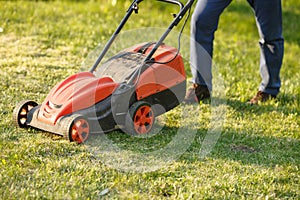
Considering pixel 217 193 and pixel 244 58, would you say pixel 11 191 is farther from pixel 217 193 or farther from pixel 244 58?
pixel 244 58

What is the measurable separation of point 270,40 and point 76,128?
1884 mm

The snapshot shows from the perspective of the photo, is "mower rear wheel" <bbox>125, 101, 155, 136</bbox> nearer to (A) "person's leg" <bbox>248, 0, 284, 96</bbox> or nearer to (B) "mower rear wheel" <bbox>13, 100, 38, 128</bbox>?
(B) "mower rear wheel" <bbox>13, 100, 38, 128</bbox>

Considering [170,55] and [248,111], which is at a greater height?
[170,55]

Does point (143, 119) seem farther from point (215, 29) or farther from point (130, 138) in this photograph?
point (215, 29)

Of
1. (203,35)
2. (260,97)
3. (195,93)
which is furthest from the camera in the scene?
(260,97)

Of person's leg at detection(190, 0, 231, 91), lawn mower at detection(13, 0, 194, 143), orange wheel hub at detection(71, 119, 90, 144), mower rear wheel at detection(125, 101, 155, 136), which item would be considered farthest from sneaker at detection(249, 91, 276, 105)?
orange wheel hub at detection(71, 119, 90, 144)

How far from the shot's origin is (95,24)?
6590 mm

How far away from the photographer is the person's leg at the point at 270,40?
4.70 m

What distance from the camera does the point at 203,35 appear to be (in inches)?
183

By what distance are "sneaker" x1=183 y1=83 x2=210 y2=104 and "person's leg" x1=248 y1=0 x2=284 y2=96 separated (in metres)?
0.53

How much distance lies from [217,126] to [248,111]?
1.49 feet

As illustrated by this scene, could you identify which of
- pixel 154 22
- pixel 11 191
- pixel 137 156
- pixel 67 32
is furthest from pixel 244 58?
pixel 11 191

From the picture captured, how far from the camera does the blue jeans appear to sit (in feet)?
15.0

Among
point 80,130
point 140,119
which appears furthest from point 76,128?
point 140,119
